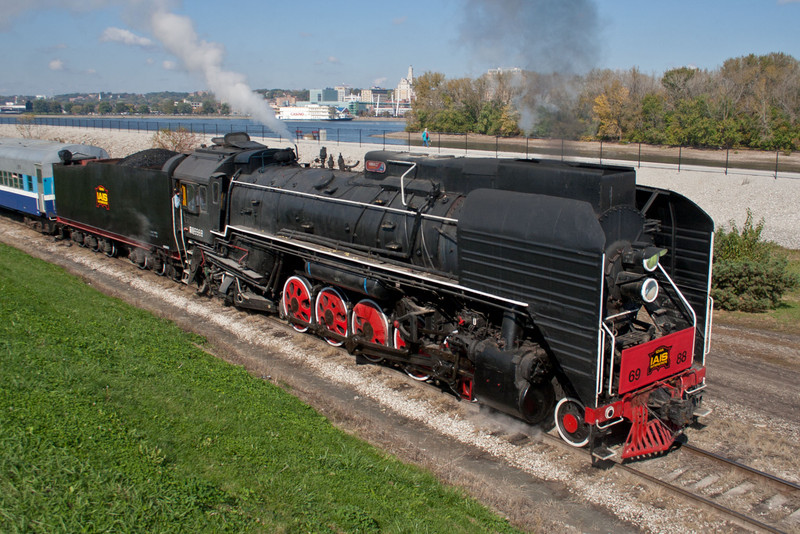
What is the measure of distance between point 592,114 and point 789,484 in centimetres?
3056

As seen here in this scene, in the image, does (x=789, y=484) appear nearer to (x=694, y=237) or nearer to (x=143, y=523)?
(x=694, y=237)

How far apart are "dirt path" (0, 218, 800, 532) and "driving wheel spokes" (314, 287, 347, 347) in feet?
1.29

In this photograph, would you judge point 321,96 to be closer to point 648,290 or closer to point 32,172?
point 32,172

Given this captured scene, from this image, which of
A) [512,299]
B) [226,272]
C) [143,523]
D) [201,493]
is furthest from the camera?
[226,272]

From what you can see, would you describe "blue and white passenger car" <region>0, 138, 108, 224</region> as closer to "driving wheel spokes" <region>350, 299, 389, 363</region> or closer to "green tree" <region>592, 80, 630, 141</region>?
"driving wheel spokes" <region>350, 299, 389, 363</region>

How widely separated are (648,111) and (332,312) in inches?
1244

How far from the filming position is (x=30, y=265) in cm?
1638

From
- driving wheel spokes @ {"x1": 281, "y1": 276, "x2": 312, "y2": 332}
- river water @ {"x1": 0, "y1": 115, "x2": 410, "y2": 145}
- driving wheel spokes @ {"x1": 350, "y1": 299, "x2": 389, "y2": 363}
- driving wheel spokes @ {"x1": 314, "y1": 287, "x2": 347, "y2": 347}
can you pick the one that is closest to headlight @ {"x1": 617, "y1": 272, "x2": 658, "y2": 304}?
driving wheel spokes @ {"x1": 350, "y1": 299, "x2": 389, "y2": 363}

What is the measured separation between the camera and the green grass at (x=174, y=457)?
5.23m

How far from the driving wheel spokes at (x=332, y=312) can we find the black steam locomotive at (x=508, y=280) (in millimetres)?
31

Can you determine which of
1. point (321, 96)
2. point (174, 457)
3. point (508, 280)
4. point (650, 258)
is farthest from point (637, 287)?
point (321, 96)

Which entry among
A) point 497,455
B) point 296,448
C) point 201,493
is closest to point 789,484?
point 497,455

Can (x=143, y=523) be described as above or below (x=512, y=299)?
below

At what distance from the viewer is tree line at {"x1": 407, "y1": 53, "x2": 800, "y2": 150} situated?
3544cm
